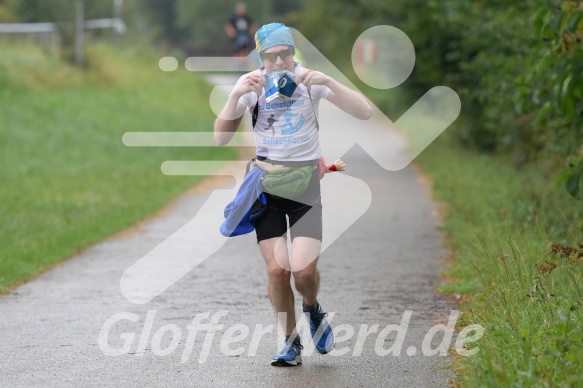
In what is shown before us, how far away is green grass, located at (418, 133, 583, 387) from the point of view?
18.4 ft

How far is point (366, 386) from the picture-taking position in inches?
251

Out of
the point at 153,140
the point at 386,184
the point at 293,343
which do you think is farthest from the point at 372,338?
the point at 153,140

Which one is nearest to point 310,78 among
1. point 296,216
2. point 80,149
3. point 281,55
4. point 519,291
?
point 281,55

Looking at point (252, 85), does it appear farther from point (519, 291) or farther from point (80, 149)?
point (80, 149)

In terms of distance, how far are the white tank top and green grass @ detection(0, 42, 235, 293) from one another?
3.80 metres

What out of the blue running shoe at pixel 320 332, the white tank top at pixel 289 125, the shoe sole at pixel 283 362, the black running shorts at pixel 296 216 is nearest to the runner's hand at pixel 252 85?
the white tank top at pixel 289 125

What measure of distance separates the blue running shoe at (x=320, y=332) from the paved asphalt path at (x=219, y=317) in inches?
4.2

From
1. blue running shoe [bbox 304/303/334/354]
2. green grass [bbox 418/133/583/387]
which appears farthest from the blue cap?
green grass [bbox 418/133/583/387]

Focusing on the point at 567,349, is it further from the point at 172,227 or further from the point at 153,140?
the point at 153,140

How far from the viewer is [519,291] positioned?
7.26m

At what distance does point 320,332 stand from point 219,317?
4.96ft

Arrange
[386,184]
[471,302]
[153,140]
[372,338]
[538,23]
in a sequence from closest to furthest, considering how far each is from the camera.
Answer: [538,23], [372,338], [471,302], [386,184], [153,140]

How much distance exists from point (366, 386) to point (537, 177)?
33.0 feet

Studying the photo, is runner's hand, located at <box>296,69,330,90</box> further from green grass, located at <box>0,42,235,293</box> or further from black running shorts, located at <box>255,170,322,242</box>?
green grass, located at <box>0,42,235,293</box>
